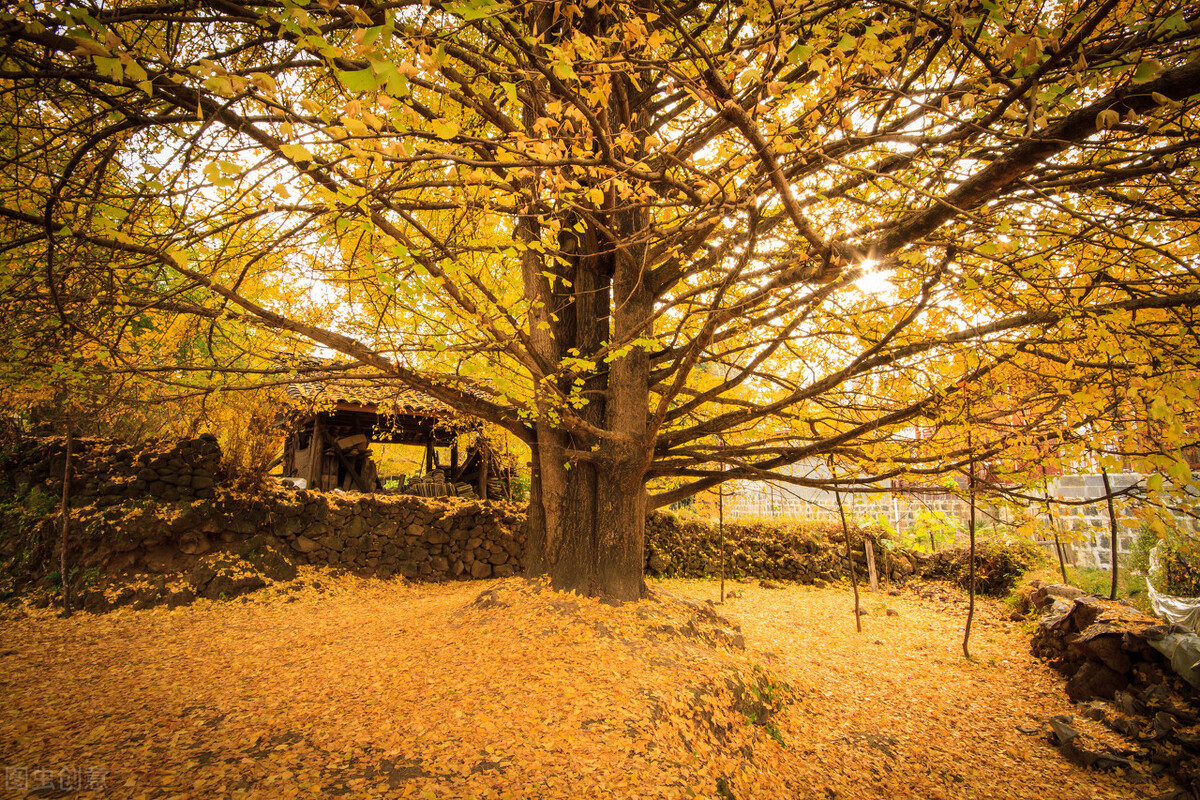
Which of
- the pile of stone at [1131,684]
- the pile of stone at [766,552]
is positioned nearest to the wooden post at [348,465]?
the pile of stone at [766,552]

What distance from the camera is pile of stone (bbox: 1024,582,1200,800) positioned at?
4.23 m

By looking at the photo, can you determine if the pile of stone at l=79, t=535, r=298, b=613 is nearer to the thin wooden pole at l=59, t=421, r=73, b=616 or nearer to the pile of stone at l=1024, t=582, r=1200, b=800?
the thin wooden pole at l=59, t=421, r=73, b=616

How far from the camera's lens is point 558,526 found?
5.17 meters

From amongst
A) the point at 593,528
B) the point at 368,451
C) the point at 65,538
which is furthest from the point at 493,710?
the point at 368,451

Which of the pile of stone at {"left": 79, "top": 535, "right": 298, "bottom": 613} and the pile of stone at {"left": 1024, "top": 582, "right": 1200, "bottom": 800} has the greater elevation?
the pile of stone at {"left": 79, "top": 535, "right": 298, "bottom": 613}

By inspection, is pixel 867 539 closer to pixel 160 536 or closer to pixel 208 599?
pixel 208 599

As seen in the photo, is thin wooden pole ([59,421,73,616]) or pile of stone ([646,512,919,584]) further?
pile of stone ([646,512,919,584])

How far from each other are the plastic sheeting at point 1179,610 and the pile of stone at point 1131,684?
0.77 feet

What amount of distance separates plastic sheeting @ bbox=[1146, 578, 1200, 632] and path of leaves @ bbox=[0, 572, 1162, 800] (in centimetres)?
143

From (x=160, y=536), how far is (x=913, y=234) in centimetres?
922

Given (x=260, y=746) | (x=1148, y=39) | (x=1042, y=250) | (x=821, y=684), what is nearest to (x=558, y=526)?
(x=260, y=746)

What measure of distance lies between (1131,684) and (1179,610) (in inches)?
44.2

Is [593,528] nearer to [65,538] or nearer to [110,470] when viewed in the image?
[65,538]

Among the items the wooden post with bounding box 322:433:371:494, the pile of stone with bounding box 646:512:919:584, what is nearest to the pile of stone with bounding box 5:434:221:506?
the wooden post with bounding box 322:433:371:494
